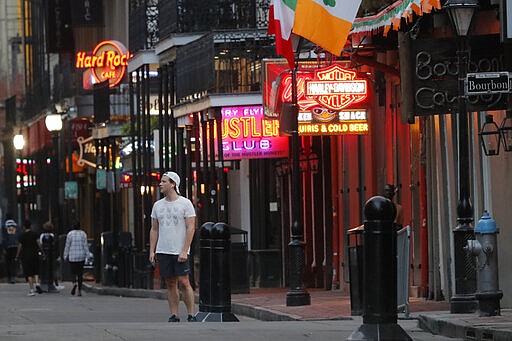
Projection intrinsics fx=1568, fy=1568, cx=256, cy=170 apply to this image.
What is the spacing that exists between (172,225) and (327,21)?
11.5ft

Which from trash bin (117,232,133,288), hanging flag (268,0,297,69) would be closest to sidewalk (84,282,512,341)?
trash bin (117,232,133,288)

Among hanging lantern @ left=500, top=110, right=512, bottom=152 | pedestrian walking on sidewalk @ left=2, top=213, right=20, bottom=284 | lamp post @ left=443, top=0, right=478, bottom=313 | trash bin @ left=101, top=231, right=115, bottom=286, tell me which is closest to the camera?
lamp post @ left=443, top=0, right=478, bottom=313

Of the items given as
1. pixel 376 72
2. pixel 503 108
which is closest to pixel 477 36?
pixel 503 108

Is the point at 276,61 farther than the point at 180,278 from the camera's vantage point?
Yes

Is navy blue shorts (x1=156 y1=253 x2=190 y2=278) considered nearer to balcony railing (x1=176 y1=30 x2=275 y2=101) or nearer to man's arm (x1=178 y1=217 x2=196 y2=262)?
man's arm (x1=178 y1=217 x2=196 y2=262)

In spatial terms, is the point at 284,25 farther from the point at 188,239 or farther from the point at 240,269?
the point at 240,269

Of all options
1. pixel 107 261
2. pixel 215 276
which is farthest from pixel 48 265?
pixel 215 276

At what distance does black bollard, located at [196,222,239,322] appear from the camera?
769 inches

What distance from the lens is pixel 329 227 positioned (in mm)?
30000

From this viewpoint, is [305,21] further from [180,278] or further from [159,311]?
[159,311]

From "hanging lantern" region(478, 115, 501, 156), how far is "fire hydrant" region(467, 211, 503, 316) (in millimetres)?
2016

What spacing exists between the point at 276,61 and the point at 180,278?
859cm

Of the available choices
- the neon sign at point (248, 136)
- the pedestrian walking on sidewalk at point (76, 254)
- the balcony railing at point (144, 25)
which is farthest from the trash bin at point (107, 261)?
the neon sign at point (248, 136)

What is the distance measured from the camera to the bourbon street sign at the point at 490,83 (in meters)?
16.7
